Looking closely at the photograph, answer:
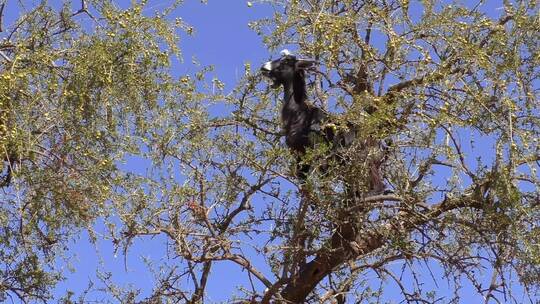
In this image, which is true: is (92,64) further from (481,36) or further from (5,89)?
(481,36)

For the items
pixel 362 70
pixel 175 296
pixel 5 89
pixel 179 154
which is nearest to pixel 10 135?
pixel 5 89

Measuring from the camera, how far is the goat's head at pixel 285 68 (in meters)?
5.85

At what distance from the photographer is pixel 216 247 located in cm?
530

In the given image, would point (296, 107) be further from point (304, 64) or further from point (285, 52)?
point (285, 52)

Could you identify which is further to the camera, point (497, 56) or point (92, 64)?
point (92, 64)

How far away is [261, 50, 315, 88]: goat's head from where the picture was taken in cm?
585

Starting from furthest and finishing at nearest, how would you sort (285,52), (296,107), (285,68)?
(296,107) → (285,68) → (285,52)

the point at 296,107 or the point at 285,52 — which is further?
the point at 296,107

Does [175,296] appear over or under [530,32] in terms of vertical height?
under

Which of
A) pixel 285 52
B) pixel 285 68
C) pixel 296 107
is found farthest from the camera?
pixel 296 107

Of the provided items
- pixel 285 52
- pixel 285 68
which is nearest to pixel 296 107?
pixel 285 68

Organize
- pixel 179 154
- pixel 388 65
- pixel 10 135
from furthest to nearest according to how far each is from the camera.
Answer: pixel 179 154 < pixel 388 65 < pixel 10 135

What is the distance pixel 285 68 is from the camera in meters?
6.05

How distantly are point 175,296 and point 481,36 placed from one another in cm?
231
